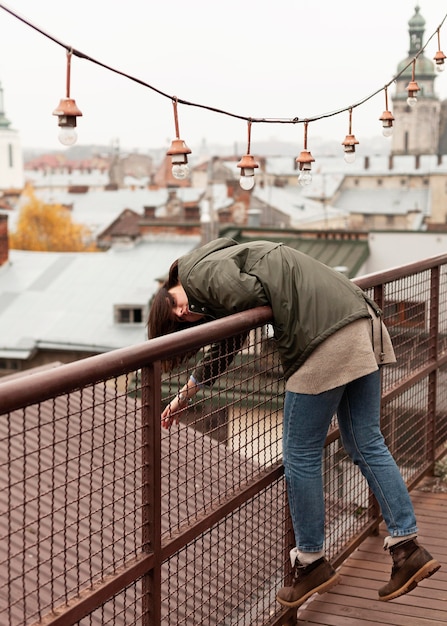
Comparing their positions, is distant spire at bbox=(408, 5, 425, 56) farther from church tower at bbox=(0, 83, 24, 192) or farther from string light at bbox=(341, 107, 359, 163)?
string light at bbox=(341, 107, 359, 163)

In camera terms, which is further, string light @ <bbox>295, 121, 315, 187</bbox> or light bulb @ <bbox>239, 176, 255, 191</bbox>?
string light @ <bbox>295, 121, 315, 187</bbox>

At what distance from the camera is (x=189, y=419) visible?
2789mm

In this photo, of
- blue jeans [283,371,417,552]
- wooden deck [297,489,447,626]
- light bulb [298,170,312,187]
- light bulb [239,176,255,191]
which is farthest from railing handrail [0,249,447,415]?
light bulb [298,170,312,187]

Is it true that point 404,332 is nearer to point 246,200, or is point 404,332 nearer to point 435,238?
point 435,238

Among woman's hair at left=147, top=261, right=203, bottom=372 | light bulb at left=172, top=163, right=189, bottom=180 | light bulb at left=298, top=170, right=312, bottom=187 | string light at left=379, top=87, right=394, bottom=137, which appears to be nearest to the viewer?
woman's hair at left=147, top=261, right=203, bottom=372

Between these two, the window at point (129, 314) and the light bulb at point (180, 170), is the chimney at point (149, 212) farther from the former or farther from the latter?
the light bulb at point (180, 170)

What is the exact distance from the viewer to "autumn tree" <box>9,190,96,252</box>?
68000 mm

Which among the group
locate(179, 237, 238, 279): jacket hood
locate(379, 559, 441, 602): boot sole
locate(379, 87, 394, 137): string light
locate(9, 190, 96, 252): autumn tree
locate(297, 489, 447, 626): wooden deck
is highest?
locate(379, 87, 394, 137): string light

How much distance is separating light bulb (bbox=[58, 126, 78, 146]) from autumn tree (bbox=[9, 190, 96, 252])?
213 feet

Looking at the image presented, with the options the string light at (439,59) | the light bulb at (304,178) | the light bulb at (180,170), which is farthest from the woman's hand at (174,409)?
the string light at (439,59)

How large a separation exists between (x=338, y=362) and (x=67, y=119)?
1.28 m

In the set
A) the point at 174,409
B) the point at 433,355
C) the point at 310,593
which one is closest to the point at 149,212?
the point at 433,355

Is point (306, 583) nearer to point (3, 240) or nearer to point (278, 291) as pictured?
point (278, 291)

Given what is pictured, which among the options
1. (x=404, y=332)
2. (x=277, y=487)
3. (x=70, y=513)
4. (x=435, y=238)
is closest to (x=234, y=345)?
(x=277, y=487)
